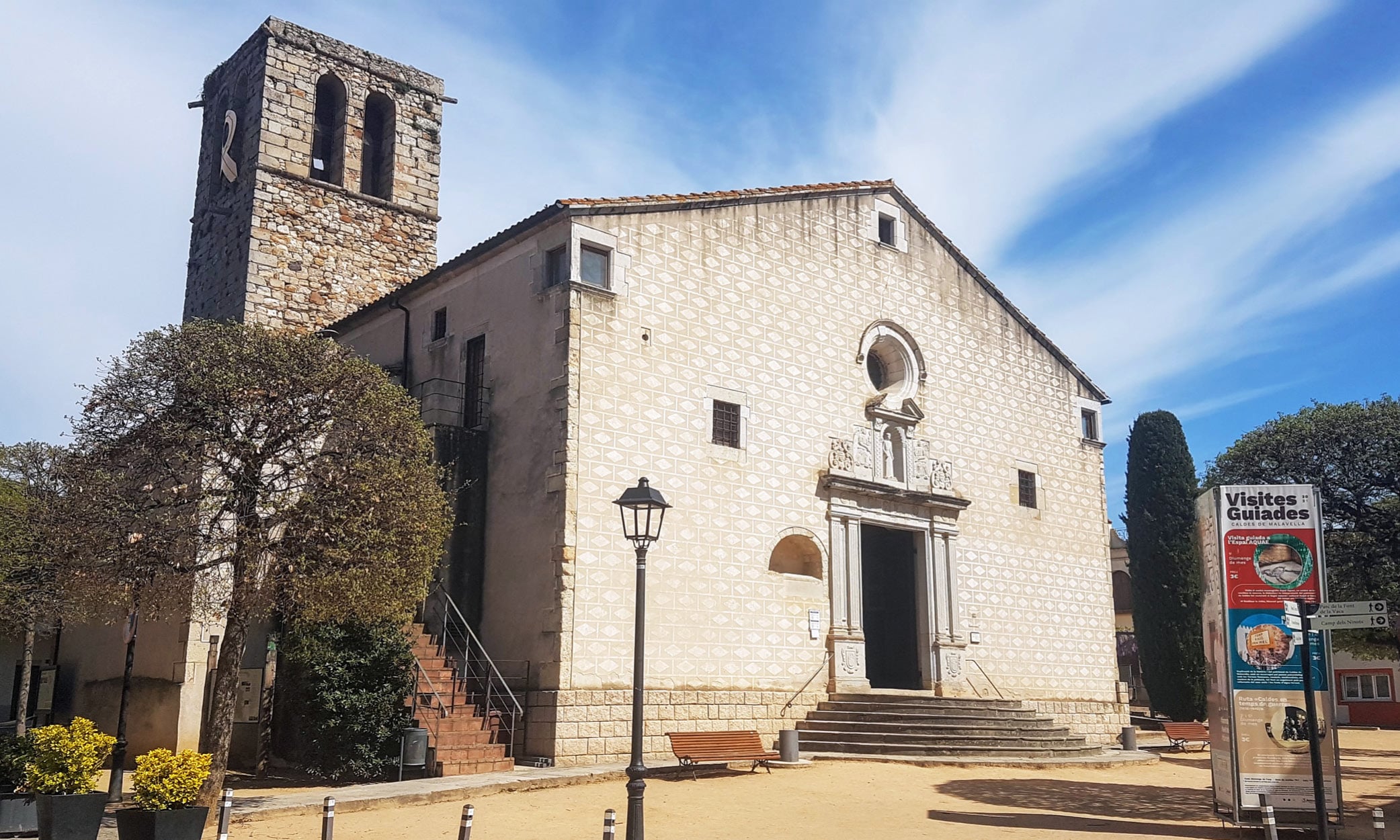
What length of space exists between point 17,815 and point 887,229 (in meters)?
18.1

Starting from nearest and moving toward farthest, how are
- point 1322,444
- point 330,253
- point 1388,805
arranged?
point 1388,805 < point 1322,444 < point 330,253

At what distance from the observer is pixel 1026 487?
25344 millimetres

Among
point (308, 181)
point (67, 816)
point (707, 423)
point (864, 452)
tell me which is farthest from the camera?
point (308, 181)

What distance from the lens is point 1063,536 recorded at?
84.1 ft

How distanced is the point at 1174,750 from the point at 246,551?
19062mm

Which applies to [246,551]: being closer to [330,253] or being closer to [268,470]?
[268,470]

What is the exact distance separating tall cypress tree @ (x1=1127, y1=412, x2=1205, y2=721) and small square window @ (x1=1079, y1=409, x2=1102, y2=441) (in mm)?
3144

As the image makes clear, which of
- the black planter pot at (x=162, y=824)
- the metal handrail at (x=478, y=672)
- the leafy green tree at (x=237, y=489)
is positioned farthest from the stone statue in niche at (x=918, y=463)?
the black planter pot at (x=162, y=824)

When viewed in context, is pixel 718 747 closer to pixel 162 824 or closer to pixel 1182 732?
pixel 162 824

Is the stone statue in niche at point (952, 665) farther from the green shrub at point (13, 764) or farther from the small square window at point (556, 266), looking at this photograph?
the green shrub at point (13, 764)

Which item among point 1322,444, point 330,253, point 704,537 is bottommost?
point 704,537

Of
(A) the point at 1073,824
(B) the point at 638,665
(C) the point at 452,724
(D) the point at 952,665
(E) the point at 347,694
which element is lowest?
(A) the point at 1073,824

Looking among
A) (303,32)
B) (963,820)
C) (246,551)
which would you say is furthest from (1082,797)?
(303,32)

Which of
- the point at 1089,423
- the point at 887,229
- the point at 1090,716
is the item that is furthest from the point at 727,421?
the point at 1089,423
